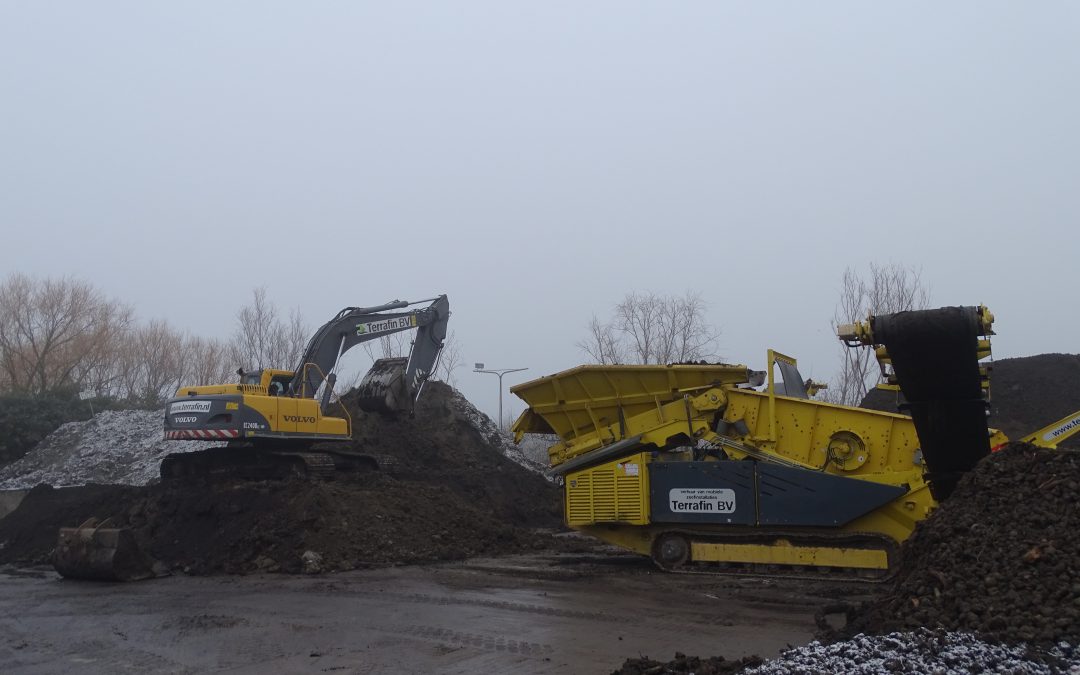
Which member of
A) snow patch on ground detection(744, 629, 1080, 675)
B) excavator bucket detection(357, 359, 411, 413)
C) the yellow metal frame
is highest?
excavator bucket detection(357, 359, 411, 413)

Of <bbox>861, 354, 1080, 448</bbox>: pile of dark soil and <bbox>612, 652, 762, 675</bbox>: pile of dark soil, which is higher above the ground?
<bbox>861, 354, 1080, 448</bbox>: pile of dark soil

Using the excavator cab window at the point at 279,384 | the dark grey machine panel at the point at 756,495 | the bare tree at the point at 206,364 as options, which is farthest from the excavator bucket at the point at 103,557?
the bare tree at the point at 206,364

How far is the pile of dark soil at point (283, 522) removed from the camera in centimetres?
1266

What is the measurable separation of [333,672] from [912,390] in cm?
483

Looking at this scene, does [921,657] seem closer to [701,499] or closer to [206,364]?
[701,499]

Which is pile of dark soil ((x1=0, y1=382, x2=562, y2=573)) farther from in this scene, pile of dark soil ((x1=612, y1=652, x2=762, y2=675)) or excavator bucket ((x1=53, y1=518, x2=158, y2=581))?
pile of dark soil ((x1=612, y1=652, x2=762, y2=675))

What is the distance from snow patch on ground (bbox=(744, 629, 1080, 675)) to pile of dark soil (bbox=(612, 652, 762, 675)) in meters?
0.21

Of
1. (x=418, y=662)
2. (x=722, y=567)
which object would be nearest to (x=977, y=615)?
(x=418, y=662)

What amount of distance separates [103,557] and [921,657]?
416 inches

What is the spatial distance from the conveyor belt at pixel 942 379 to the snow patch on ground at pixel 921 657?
7.77 ft

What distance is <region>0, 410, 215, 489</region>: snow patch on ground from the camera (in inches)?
816

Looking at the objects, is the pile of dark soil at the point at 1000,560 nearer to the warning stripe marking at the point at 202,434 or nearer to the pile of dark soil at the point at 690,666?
the pile of dark soil at the point at 690,666

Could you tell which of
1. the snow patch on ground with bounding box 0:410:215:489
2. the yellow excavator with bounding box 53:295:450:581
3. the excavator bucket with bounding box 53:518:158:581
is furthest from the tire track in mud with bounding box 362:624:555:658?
the snow patch on ground with bounding box 0:410:215:489

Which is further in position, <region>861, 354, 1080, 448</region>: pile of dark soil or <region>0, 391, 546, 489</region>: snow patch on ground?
<region>0, 391, 546, 489</region>: snow patch on ground
